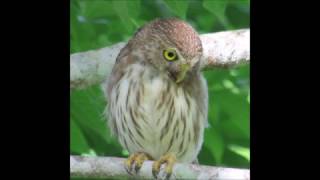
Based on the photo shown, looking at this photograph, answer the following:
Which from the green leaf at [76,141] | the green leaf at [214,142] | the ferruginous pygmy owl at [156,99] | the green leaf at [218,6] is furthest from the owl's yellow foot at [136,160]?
the green leaf at [218,6]

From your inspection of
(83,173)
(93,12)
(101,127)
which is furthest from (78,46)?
(83,173)

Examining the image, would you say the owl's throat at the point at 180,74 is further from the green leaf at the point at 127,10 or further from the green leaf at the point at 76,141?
the green leaf at the point at 76,141

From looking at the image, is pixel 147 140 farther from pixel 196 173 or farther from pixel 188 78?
pixel 196 173

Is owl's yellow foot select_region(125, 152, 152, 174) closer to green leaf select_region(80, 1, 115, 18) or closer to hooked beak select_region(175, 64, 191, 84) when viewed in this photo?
hooked beak select_region(175, 64, 191, 84)

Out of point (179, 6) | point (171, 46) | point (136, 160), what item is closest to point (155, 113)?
point (136, 160)
